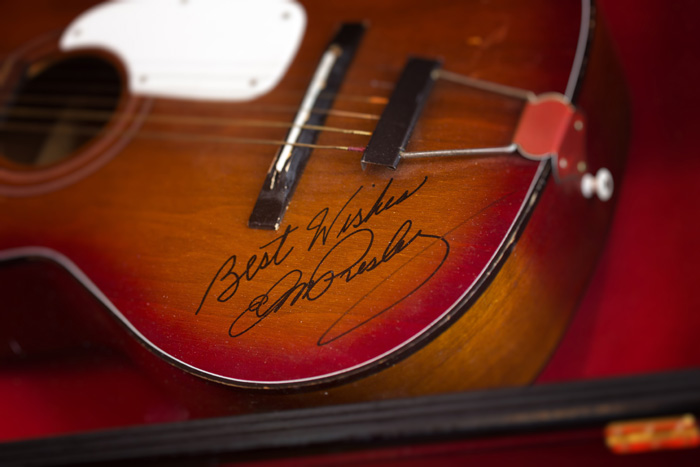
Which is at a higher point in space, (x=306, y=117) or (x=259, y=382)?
(x=306, y=117)

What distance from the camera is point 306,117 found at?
2.49 ft

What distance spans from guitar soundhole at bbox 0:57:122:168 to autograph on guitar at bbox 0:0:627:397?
0.36ft

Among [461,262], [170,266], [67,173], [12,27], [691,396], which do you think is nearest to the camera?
[691,396]

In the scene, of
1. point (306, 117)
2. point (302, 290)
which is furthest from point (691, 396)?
point (306, 117)

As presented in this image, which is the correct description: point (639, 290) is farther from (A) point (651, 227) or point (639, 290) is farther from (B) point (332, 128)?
(B) point (332, 128)

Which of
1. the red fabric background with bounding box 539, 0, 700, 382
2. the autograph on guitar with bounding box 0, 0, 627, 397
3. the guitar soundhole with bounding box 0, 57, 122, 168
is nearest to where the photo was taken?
the autograph on guitar with bounding box 0, 0, 627, 397

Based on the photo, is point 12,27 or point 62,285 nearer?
point 62,285

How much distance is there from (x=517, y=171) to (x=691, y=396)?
0.94 ft

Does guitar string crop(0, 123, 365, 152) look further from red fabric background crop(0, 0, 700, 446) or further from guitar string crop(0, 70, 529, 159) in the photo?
red fabric background crop(0, 0, 700, 446)

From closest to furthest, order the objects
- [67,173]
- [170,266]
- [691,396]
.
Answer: [691,396], [170,266], [67,173]

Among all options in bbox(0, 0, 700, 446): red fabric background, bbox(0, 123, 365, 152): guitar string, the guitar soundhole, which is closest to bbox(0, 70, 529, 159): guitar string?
bbox(0, 123, 365, 152): guitar string

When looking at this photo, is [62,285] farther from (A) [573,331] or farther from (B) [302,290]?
(A) [573,331]
